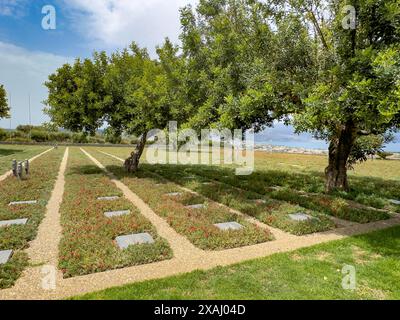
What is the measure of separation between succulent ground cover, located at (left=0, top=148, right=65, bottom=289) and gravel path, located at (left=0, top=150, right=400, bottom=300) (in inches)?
9.0

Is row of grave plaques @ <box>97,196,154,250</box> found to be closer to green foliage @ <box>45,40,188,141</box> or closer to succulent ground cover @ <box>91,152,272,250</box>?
succulent ground cover @ <box>91,152,272,250</box>

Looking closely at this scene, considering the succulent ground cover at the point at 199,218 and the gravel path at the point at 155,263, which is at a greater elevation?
the succulent ground cover at the point at 199,218

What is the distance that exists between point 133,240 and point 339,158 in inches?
432

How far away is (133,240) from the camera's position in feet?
24.0

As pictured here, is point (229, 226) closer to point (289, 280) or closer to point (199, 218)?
point (199, 218)

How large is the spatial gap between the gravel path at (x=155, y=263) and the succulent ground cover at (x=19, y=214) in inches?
9.0

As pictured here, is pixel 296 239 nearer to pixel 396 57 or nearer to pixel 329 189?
pixel 396 57

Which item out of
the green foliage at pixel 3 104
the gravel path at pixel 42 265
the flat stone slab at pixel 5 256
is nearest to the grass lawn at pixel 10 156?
the green foliage at pixel 3 104

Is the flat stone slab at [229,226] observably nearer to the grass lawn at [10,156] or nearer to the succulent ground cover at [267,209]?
the succulent ground cover at [267,209]

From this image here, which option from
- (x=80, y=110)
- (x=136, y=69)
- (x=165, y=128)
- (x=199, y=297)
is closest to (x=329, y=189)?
(x=165, y=128)

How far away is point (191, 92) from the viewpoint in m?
14.9

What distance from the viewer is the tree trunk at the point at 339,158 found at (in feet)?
42.4

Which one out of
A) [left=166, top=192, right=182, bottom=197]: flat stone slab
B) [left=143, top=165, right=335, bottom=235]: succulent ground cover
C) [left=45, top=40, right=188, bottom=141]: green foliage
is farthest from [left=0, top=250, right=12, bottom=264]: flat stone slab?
[left=45, top=40, right=188, bottom=141]: green foliage

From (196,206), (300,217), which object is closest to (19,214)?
(196,206)
